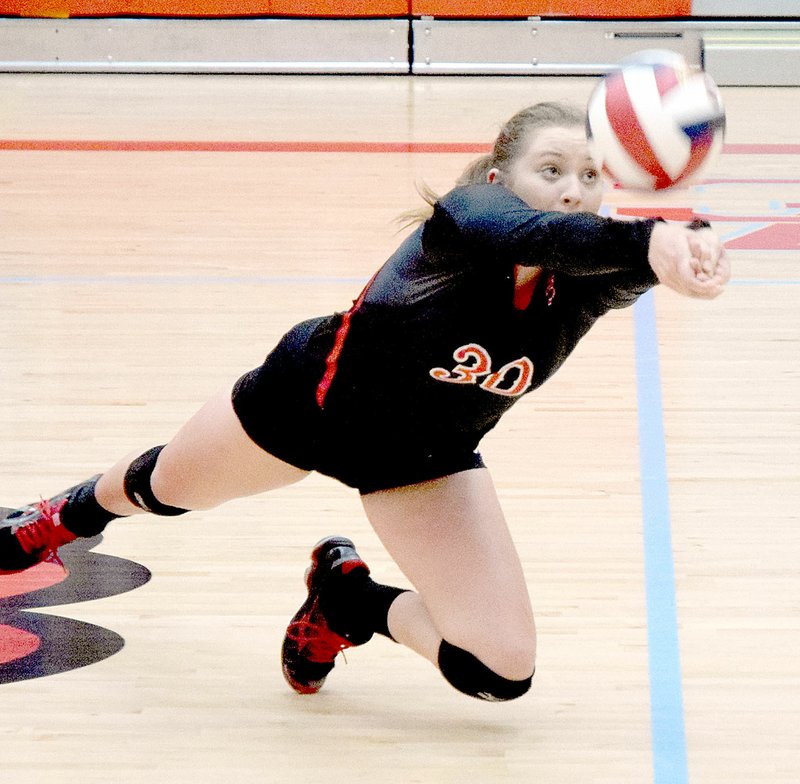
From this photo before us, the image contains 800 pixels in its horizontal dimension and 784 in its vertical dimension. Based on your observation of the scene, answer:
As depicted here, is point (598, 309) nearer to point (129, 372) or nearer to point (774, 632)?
point (774, 632)

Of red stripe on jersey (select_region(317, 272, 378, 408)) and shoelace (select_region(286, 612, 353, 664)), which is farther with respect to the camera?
shoelace (select_region(286, 612, 353, 664))

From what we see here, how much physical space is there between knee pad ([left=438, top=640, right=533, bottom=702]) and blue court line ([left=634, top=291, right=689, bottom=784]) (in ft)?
0.87

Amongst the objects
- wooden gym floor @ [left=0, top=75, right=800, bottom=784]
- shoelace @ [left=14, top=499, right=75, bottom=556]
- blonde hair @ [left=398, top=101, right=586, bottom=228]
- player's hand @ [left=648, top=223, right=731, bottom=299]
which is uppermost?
blonde hair @ [left=398, top=101, right=586, bottom=228]

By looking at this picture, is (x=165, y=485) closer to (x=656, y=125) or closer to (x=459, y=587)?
(x=459, y=587)

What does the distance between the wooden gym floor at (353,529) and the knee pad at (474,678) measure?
4.0 inches

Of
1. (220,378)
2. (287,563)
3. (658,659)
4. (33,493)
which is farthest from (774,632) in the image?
(220,378)

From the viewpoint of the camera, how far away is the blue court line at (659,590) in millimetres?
2412

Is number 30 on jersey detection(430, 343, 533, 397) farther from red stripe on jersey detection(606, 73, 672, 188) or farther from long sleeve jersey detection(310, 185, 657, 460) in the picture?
red stripe on jersey detection(606, 73, 672, 188)

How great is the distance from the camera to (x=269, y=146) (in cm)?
859

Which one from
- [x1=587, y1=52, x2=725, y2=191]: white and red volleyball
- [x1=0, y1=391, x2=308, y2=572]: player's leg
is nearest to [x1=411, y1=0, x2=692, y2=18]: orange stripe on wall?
[x1=0, y1=391, x2=308, y2=572]: player's leg

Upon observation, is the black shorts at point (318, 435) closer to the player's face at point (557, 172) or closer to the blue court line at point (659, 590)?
the player's face at point (557, 172)

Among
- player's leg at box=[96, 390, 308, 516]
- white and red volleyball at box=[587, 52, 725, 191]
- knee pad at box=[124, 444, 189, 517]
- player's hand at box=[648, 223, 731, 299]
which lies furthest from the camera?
knee pad at box=[124, 444, 189, 517]

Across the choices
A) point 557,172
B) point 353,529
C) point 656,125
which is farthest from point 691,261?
point 353,529

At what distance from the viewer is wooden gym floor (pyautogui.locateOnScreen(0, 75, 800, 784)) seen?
2.44 m
